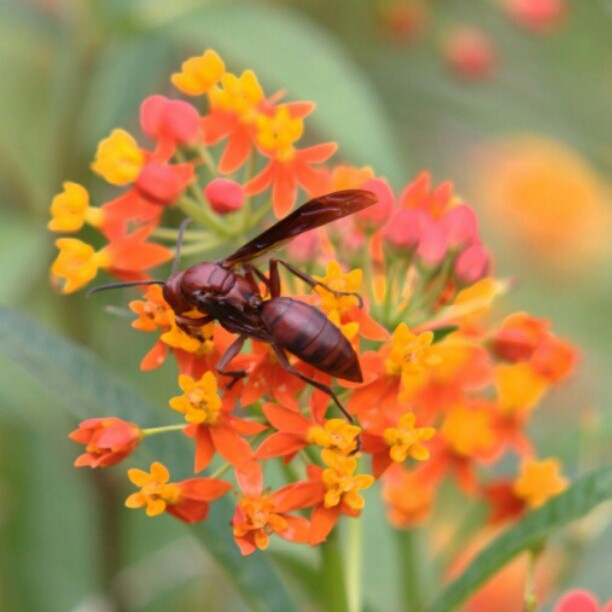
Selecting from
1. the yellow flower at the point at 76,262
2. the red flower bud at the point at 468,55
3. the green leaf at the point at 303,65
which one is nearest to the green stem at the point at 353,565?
the yellow flower at the point at 76,262

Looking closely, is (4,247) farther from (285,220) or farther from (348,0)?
(348,0)

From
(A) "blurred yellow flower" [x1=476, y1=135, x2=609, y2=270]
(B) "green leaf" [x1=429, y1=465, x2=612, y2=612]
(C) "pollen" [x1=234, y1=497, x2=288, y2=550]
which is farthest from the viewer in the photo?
(A) "blurred yellow flower" [x1=476, y1=135, x2=609, y2=270]

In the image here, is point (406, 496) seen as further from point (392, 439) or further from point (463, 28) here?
point (463, 28)

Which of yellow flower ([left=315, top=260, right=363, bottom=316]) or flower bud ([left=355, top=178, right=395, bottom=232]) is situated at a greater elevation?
flower bud ([left=355, top=178, right=395, bottom=232])

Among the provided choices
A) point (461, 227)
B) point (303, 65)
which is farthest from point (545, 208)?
point (461, 227)

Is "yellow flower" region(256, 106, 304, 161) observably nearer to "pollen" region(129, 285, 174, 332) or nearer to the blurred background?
A: "pollen" region(129, 285, 174, 332)

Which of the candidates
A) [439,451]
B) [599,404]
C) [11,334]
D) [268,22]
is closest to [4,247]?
[268,22]

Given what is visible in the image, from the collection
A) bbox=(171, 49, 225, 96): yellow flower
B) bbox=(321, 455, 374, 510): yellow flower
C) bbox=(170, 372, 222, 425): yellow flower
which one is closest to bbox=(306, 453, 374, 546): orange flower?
bbox=(321, 455, 374, 510): yellow flower
